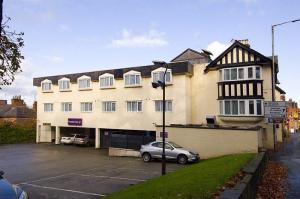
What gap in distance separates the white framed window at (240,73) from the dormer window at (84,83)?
17.4 meters

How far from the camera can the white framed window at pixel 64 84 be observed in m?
45.8

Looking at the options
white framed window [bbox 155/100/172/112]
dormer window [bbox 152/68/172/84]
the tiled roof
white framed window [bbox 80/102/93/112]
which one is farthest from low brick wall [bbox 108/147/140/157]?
the tiled roof

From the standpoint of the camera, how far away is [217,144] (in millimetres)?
28328

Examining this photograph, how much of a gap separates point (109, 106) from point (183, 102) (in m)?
10.3

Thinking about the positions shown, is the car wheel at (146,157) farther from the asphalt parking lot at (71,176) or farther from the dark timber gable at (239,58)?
the dark timber gable at (239,58)

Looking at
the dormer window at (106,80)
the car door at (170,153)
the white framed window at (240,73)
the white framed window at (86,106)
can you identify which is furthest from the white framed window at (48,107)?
the car door at (170,153)

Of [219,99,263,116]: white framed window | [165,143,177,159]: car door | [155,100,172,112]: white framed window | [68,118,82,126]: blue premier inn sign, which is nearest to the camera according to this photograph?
[165,143,177,159]: car door

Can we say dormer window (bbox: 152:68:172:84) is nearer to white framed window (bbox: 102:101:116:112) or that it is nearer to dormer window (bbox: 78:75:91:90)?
white framed window (bbox: 102:101:116:112)

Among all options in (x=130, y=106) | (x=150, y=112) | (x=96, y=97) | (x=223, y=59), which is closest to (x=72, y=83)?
(x=96, y=97)

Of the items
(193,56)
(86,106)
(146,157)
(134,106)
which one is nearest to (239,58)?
(193,56)

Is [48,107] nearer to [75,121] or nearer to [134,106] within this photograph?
[75,121]

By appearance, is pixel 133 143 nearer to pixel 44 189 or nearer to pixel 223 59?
pixel 223 59

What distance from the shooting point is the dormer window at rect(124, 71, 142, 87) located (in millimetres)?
38691

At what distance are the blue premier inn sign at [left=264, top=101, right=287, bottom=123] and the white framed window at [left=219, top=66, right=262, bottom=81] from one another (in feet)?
32.7
